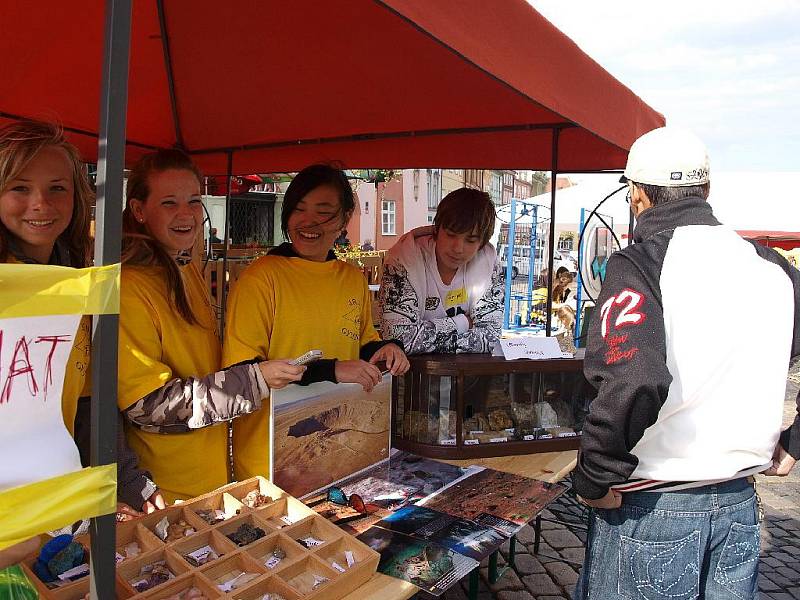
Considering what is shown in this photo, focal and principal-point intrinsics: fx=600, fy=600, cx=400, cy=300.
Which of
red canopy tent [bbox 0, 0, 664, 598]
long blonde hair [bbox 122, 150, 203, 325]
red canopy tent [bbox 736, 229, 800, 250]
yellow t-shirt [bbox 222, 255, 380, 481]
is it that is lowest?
yellow t-shirt [bbox 222, 255, 380, 481]

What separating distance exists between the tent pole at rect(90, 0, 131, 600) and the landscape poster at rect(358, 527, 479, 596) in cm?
69

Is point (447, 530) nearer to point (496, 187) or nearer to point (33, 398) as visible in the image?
point (33, 398)

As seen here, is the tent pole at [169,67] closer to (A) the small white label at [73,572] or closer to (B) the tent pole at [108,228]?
(B) the tent pole at [108,228]

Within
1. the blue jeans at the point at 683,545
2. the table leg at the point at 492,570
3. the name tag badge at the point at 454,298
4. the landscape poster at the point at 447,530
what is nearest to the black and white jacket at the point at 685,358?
the blue jeans at the point at 683,545

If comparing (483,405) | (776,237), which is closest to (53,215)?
(483,405)

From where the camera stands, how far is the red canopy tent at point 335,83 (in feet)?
5.75

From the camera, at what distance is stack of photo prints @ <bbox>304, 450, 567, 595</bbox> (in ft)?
4.78

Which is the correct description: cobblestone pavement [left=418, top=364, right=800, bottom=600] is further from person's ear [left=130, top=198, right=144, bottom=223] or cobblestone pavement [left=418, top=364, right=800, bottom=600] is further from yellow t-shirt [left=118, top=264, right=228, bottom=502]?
person's ear [left=130, top=198, right=144, bottom=223]

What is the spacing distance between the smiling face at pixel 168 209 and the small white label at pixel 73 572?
0.89 metres

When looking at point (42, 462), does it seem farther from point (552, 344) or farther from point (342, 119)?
point (342, 119)

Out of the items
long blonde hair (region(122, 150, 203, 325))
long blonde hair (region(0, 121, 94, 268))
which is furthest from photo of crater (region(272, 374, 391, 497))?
long blonde hair (region(0, 121, 94, 268))

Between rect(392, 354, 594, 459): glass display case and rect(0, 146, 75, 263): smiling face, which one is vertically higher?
rect(0, 146, 75, 263): smiling face

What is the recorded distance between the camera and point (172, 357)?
1.65 meters

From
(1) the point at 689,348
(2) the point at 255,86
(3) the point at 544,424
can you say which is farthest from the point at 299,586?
(2) the point at 255,86
